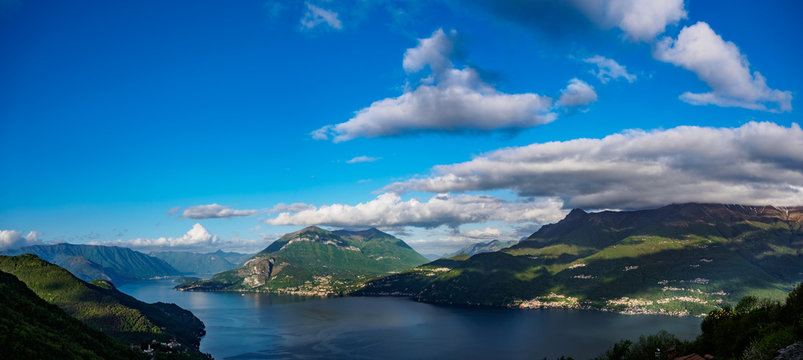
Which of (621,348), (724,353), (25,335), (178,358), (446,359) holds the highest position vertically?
(25,335)

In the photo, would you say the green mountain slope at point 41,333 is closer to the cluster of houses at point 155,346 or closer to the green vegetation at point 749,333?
the cluster of houses at point 155,346

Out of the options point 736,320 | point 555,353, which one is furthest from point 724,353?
point 555,353

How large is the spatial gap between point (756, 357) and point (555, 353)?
155 metres

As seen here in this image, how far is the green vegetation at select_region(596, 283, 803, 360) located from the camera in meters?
57.4

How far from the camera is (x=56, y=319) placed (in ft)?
427

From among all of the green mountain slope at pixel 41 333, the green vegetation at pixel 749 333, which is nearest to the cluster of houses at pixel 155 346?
the green mountain slope at pixel 41 333

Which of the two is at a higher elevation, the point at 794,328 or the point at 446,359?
the point at 794,328

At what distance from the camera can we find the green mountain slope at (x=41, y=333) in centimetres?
8781

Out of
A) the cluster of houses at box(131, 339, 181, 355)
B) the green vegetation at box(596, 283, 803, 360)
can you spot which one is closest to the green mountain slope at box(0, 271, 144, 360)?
the cluster of houses at box(131, 339, 181, 355)

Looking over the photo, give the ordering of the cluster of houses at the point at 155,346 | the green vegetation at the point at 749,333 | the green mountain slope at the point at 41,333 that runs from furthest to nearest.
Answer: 1. the cluster of houses at the point at 155,346
2. the green mountain slope at the point at 41,333
3. the green vegetation at the point at 749,333

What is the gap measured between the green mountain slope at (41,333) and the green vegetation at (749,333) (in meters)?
134

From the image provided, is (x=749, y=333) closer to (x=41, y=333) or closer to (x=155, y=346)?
(x=41, y=333)

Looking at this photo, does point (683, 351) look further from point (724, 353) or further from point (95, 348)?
point (95, 348)

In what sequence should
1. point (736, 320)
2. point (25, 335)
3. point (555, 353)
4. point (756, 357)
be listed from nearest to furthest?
point (756, 357), point (736, 320), point (25, 335), point (555, 353)
